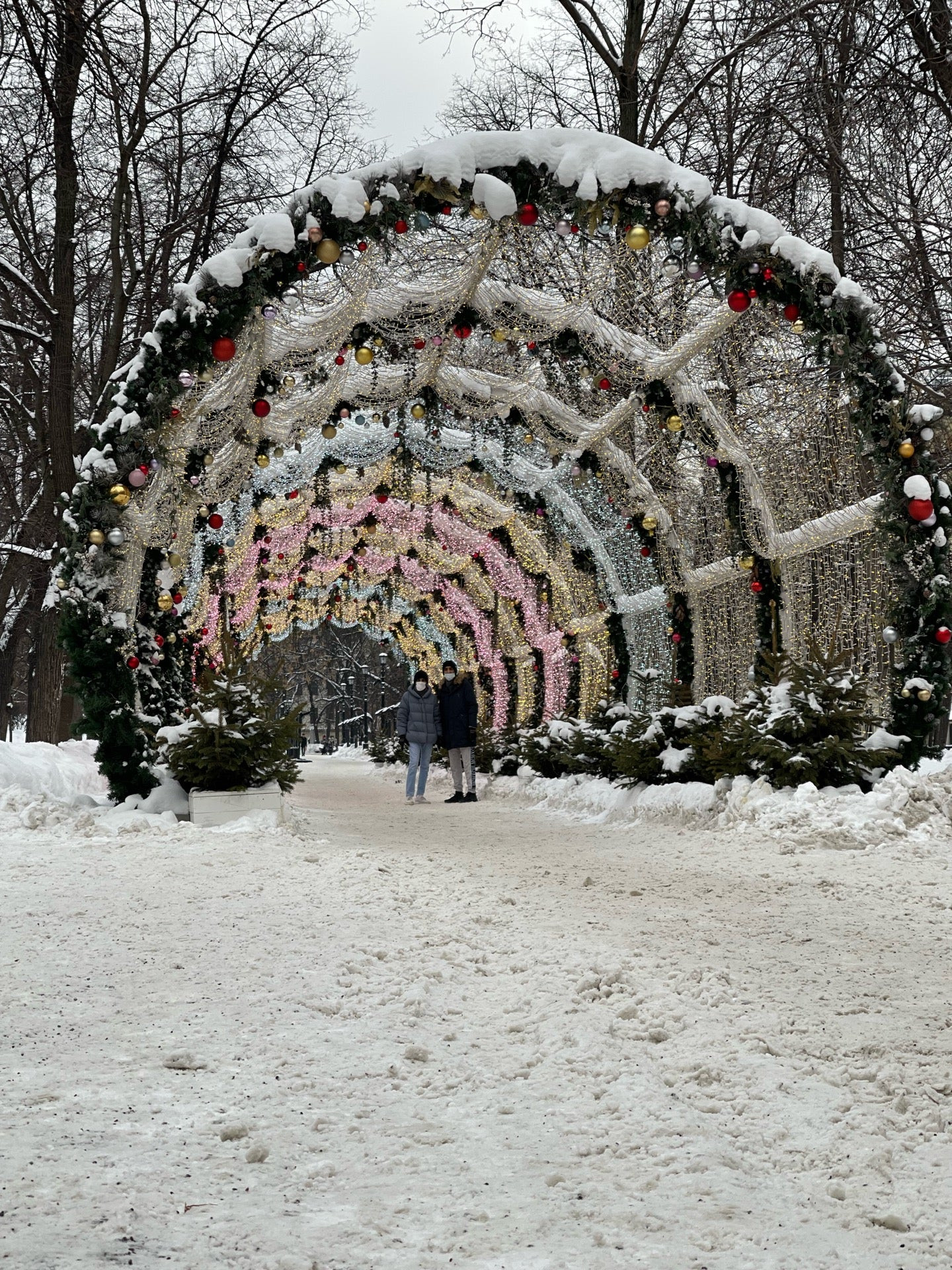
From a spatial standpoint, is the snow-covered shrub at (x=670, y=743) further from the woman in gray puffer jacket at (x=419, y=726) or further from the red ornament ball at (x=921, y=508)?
the woman in gray puffer jacket at (x=419, y=726)

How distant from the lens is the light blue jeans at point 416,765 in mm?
14445

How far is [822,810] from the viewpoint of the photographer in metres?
7.64

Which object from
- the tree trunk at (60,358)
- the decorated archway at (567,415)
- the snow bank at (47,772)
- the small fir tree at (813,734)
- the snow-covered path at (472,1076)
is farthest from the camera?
the tree trunk at (60,358)

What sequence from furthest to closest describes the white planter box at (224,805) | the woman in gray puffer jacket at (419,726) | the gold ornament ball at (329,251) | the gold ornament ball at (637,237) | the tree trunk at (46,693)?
1. the woman in gray puffer jacket at (419,726)
2. the tree trunk at (46,693)
3. the white planter box at (224,805)
4. the gold ornament ball at (637,237)
5. the gold ornament ball at (329,251)

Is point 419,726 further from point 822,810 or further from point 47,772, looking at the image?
point 822,810

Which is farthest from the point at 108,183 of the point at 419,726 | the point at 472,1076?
the point at 472,1076

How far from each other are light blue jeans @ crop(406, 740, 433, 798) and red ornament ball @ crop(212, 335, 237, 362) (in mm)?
7083

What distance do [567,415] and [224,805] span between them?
5.74 metres

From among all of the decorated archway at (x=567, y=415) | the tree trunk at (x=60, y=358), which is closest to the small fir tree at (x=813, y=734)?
the decorated archway at (x=567, y=415)

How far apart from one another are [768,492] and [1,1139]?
9.29 metres

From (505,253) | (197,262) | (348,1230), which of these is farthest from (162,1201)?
(197,262)

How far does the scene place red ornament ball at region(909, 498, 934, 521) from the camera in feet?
29.1

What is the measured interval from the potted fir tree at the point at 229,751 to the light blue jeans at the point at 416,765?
16.7 ft

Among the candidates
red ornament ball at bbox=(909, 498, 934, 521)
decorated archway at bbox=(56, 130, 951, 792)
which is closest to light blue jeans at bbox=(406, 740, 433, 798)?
decorated archway at bbox=(56, 130, 951, 792)
